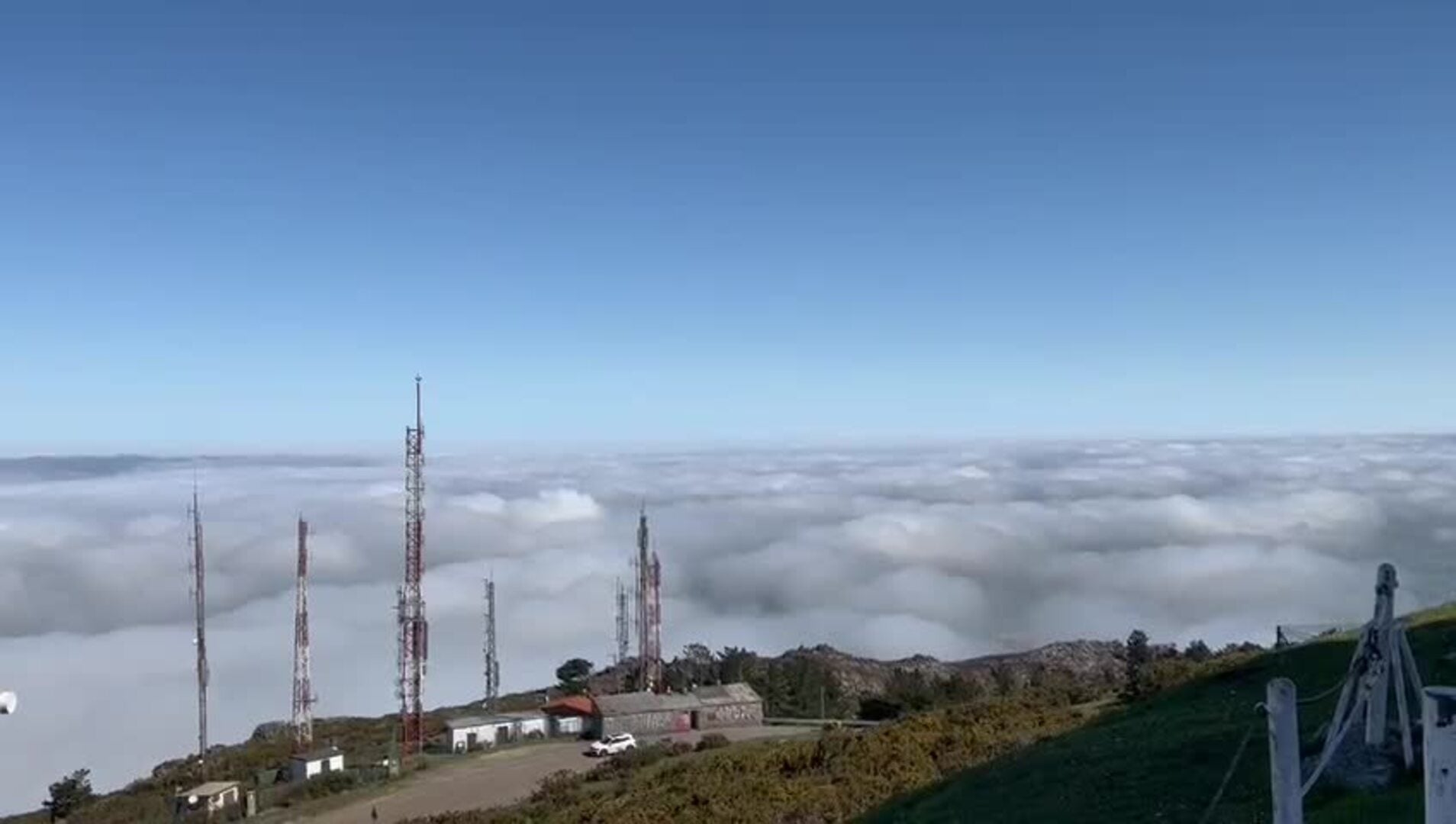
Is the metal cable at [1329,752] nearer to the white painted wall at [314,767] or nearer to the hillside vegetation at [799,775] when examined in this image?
the hillside vegetation at [799,775]

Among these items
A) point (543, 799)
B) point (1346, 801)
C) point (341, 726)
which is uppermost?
point (1346, 801)

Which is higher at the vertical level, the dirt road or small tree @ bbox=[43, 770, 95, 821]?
the dirt road

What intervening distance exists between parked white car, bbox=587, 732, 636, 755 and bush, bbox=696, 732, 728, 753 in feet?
7.13

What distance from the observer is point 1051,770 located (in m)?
17.9

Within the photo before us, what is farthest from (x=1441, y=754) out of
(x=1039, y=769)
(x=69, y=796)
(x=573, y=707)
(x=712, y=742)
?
(x=69, y=796)

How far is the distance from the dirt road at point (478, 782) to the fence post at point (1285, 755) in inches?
1013

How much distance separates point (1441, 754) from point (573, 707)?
137 ft

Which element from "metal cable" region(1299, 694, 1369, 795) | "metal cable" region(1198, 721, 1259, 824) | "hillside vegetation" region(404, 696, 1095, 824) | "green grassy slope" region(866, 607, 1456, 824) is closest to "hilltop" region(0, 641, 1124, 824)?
"hillside vegetation" region(404, 696, 1095, 824)

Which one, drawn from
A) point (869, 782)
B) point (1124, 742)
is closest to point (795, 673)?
point (869, 782)

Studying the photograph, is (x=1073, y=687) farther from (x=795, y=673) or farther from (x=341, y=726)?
(x=341, y=726)

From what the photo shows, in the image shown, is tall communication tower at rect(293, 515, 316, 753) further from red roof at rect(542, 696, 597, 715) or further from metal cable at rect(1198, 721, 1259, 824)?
metal cable at rect(1198, 721, 1259, 824)

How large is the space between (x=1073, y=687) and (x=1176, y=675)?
12.2m

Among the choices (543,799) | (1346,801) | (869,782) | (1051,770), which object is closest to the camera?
(1346,801)

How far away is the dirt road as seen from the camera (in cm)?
3011
